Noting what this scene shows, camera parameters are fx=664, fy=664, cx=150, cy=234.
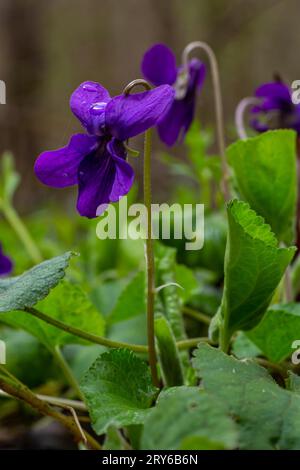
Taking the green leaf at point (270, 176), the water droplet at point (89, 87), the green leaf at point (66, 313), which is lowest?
the green leaf at point (66, 313)

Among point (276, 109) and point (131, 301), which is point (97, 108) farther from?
point (276, 109)

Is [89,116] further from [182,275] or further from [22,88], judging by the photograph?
[22,88]

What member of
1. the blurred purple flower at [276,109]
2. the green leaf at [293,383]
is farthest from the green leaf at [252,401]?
the blurred purple flower at [276,109]

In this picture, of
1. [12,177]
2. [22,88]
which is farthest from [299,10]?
[12,177]

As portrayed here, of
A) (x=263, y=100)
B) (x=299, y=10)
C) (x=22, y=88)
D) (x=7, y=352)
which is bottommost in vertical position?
(x=7, y=352)

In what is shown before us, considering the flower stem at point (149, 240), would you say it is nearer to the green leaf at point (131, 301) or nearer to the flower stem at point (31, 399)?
the flower stem at point (31, 399)

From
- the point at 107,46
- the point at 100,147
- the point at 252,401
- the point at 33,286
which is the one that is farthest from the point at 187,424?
the point at 107,46

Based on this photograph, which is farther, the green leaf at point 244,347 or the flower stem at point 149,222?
the green leaf at point 244,347
